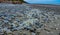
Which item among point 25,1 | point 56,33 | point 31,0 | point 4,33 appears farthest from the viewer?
point 25,1

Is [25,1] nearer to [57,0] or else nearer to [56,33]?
[57,0]

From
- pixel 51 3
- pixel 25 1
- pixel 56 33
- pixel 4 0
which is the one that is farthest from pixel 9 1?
pixel 56 33

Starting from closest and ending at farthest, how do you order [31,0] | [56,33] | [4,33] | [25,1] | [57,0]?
1. [4,33]
2. [56,33]
3. [57,0]
4. [31,0]
5. [25,1]

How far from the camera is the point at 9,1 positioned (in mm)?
5234

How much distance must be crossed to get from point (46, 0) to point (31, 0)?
55cm

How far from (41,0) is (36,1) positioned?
222 mm

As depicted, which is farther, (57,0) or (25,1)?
(25,1)

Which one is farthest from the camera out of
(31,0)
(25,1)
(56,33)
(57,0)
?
(25,1)

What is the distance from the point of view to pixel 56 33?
120cm

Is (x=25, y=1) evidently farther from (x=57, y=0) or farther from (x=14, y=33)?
(x=14, y=33)

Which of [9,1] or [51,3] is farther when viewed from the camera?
[9,1]

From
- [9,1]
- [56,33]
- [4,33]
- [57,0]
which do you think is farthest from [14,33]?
[9,1]

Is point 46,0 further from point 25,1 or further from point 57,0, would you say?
point 25,1

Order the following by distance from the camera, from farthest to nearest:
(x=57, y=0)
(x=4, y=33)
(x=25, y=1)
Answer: (x=25, y=1) < (x=57, y=0) < (x=4, y=33)
